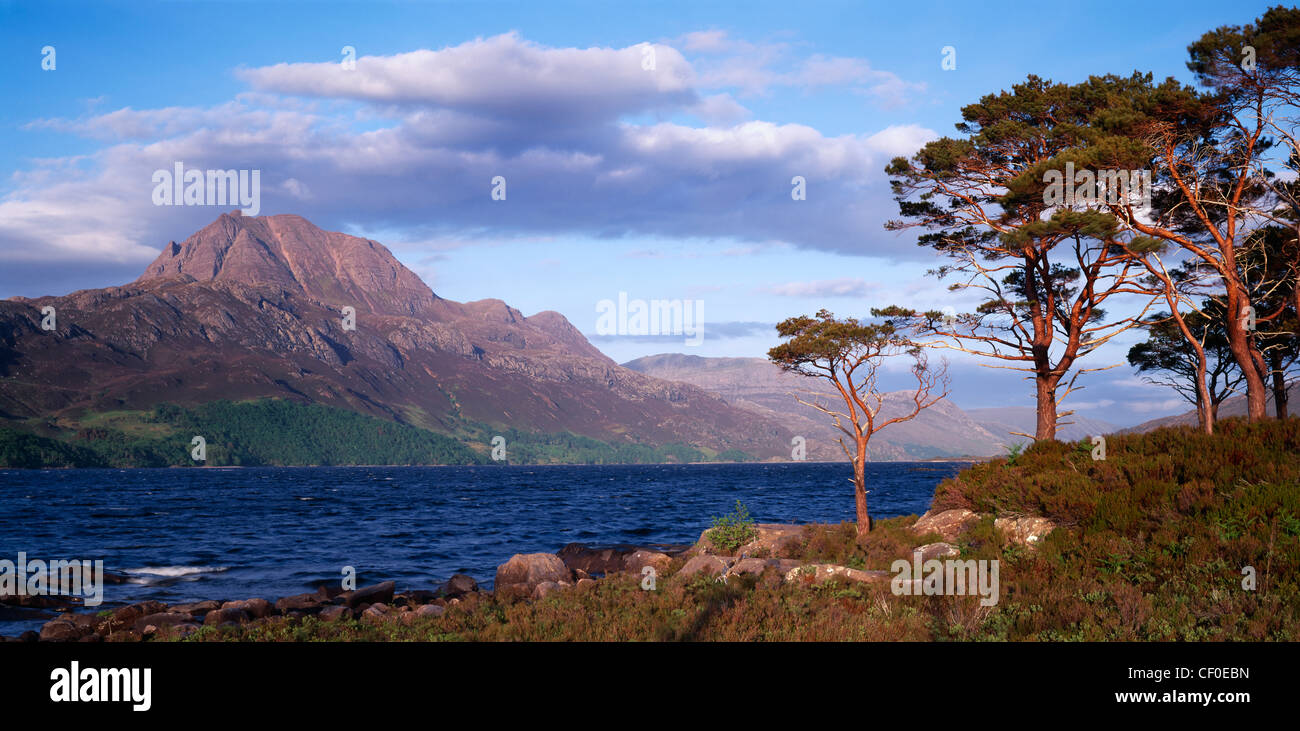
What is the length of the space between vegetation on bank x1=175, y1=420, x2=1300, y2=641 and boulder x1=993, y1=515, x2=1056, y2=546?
28 centimetres

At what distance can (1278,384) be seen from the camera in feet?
115

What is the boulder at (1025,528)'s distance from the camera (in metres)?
17.6

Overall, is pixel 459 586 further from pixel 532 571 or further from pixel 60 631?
pixel 60 631

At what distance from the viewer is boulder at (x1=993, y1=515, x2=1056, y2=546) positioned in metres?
17.6

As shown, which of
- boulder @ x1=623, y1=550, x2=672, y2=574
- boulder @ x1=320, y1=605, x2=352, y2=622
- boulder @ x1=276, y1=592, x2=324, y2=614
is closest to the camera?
boulder @ x1=320, y1=605, x2=352, y2=622

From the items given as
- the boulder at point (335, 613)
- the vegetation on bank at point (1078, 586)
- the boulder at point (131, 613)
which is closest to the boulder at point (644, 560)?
the vegetation on bank at point (1078, 586)

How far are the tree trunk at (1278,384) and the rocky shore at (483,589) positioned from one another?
2018 cm

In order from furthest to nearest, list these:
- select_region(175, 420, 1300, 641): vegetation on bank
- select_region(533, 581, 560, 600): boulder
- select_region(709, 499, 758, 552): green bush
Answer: select_region(709, 499, 758, 552): green bush → select_region(533, 581, 560, 600): boulder → select_region(175, 420, 1300, 641): vegetation on bank

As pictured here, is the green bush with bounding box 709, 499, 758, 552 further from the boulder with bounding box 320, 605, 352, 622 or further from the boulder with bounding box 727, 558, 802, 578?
the boulder with bounding box 320, 605, 352, 622

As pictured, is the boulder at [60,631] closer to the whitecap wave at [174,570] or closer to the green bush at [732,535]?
the whitecap wave at [174,570]

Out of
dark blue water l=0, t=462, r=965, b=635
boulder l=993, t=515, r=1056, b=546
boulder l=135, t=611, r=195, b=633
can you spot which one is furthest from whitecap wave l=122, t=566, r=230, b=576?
boulder l=993, t=515, r=1056, b=546
